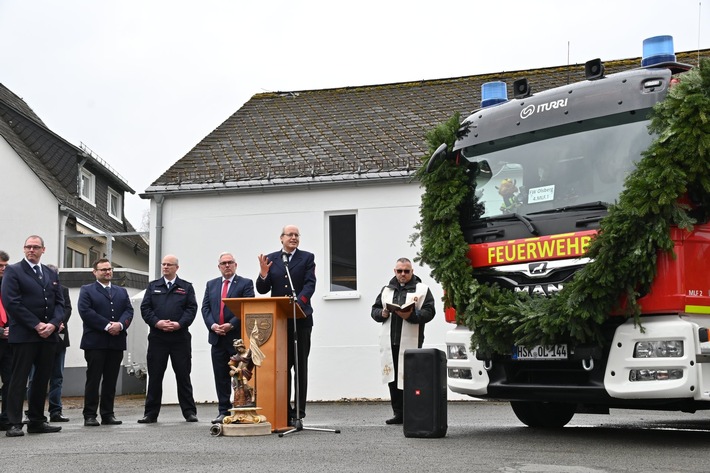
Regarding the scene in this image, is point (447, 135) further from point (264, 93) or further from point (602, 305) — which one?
point (264, 93)

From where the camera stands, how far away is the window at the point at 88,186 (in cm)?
3247

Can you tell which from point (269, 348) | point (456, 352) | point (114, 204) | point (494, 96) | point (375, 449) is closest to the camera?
point (375, 449)

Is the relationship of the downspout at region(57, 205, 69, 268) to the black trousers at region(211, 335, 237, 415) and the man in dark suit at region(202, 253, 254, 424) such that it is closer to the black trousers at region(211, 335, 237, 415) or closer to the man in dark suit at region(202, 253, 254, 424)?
the man in dark suit at region(202, 253, 254, 424)

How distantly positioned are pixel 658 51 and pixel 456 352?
3349 mm

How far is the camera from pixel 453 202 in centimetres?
983

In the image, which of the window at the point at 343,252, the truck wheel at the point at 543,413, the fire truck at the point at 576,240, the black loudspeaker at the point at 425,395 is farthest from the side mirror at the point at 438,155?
the window at the point at 343,252

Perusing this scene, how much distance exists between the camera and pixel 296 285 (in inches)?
438

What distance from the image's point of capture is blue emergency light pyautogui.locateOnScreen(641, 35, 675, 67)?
910 cm

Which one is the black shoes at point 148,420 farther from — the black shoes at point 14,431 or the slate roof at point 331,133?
the slate roof at point 331,133

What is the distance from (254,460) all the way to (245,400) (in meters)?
2.34

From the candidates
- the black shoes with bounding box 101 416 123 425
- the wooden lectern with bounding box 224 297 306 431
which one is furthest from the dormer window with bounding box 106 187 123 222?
the wooden lectern with bounding box 224 297 306 431

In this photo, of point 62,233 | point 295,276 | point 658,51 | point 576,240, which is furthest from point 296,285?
point 62,233

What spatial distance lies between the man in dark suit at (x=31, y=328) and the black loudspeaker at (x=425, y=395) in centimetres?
417

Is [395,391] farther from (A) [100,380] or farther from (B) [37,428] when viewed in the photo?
Answer: (B) [37,428]
